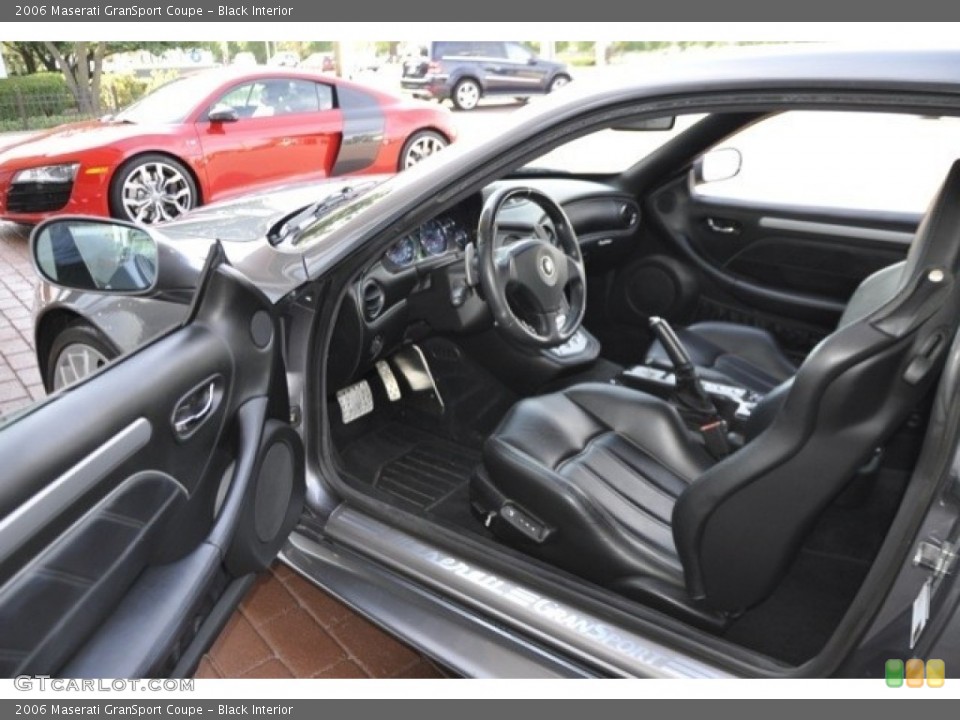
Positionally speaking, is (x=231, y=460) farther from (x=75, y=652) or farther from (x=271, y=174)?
(x=271, y=174)

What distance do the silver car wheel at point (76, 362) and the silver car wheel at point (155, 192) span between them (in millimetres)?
3377

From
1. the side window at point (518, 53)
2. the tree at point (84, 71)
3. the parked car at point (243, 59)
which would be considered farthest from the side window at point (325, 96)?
the side window at point (518, 53)

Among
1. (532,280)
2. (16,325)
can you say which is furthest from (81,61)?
(532,280)

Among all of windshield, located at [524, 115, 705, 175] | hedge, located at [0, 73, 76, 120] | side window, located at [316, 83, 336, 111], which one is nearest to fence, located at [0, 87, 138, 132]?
hedge, located at [0, 73, 76, 120]

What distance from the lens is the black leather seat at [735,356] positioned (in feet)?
8.46

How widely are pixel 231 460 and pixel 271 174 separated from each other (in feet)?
16.3

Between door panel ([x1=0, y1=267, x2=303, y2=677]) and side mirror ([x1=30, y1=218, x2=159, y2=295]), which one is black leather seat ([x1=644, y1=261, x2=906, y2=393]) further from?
side mirror ([x1=30, y1=218, x2=159, y2=295])

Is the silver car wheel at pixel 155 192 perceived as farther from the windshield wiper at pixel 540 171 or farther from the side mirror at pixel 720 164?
the side mirror at pixel 720 164

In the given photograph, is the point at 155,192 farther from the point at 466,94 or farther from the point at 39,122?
the point at 466,94

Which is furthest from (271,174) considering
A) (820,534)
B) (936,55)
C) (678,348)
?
(936,55)

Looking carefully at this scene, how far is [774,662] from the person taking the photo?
142cm

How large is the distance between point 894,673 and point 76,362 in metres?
2.19

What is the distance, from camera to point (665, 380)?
2.56m

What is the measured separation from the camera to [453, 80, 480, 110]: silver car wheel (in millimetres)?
13617
